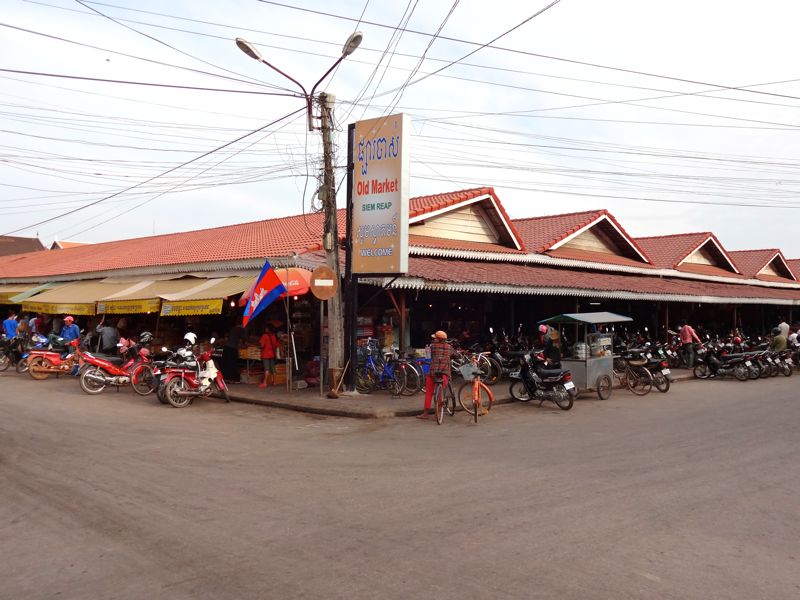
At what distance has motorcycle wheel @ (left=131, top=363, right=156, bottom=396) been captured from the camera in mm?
14250

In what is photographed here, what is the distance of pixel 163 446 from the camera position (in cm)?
853

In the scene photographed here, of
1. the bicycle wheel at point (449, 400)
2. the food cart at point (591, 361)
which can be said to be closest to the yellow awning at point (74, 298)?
the bicycle wheel at point (449, 400)

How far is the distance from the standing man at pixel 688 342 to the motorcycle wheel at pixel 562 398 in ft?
34.6

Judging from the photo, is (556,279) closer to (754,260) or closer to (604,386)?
(604,386)

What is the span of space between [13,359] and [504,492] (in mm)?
19106

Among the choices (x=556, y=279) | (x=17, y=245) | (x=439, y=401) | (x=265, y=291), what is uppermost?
(x=17, y=245)

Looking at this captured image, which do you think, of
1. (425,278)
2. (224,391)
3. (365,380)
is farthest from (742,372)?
(224,391)

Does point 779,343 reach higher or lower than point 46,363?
higher

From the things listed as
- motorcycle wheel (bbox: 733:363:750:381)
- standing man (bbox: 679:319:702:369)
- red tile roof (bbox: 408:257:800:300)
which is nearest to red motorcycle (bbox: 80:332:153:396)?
red tile roof (bbox: 408:257:800:300)

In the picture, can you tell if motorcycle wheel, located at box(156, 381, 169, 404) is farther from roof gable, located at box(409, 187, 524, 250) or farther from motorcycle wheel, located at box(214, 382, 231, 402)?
roof gable, located at box(409, 187, 524, 250)

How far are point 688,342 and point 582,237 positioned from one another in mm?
5574

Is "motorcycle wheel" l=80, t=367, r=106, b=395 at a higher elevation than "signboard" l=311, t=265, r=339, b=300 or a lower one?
lower

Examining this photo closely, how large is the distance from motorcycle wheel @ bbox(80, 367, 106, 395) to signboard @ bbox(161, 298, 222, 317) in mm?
2058

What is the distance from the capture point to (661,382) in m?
15.4
